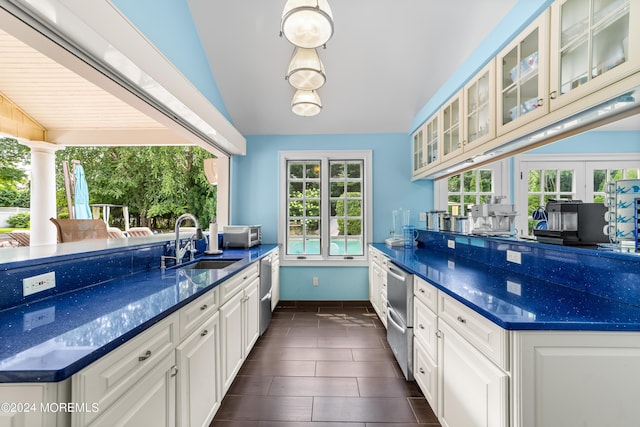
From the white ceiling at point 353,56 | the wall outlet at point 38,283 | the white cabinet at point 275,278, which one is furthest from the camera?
the white cabinet at point 275,278

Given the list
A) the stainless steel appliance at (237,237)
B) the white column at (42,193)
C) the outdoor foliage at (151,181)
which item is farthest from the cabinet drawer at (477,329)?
the outdoor foliage at (151,181)

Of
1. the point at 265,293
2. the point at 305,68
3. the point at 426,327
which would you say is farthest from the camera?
the point at 265,293

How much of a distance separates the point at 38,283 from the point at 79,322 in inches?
18.6

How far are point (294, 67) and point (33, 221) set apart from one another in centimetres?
463

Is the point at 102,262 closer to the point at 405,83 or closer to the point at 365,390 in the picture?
the point at 365,390

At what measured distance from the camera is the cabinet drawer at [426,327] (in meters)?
1.66

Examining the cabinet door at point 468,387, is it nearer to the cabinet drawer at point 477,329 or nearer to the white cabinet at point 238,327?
the cabinet drawer at point 477,329

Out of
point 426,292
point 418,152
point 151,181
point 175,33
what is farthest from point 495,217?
point 151,181

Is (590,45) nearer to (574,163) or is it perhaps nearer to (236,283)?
(236,283)

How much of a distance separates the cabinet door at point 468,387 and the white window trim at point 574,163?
2.59 metres

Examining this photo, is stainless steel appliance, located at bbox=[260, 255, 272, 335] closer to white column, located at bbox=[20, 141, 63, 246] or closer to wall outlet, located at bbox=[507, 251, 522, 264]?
wall outlet, located at bbox=[507, 251, 522, 264]

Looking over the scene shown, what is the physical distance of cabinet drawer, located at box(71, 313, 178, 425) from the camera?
763mm

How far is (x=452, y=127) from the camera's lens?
261cm

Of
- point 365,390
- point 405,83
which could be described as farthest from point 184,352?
point 405,83
